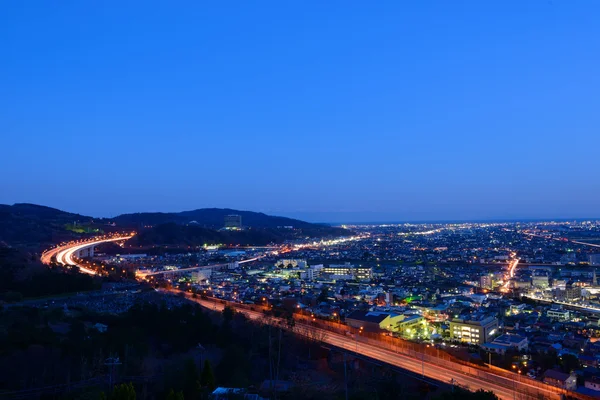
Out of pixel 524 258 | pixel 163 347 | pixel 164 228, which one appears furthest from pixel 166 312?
pixel 164 228

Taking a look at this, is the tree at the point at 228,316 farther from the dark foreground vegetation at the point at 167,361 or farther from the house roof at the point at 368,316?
the house roof at the point at 368,316

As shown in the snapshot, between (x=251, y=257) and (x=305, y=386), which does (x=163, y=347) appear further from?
(x=251, y=257)

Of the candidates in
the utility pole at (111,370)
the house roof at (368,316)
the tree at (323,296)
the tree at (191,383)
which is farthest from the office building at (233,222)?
the tree at (191,383)

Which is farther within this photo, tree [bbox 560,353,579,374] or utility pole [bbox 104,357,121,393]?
tree [bbox 560,353,579,374]

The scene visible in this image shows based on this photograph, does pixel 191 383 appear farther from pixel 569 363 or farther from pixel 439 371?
pixel 569 363

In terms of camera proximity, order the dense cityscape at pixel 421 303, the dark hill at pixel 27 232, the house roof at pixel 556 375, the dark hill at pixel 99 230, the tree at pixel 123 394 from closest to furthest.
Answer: the tree at pixel 123 394 < the house roof at pixel 556 375 < the dense cityscape at pixel 421 303 < the dark hill at pixel 27 232 < the dark hill at pixel 99 230

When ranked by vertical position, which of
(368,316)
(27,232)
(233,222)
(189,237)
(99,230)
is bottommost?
(368,316)

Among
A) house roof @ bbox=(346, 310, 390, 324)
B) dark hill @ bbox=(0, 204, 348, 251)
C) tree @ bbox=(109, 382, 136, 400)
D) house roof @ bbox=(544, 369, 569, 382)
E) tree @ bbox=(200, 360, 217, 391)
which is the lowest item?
house roof @ bbox=(544, 369, 569, 382)

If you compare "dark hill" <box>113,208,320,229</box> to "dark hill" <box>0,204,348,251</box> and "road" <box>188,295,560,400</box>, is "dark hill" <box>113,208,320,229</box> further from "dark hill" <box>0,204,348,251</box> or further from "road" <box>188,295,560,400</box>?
"road" <box>188,295,560,400</box>

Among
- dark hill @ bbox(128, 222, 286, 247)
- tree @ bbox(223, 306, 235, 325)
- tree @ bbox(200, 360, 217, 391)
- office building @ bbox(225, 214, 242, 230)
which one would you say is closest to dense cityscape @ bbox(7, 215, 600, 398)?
tree @ bbox(200, 360, 217, 391)

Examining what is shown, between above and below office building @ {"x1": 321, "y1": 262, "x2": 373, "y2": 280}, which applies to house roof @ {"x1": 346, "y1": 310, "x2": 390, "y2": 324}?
above

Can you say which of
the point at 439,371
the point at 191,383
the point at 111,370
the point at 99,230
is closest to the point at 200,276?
the point at 111,370
